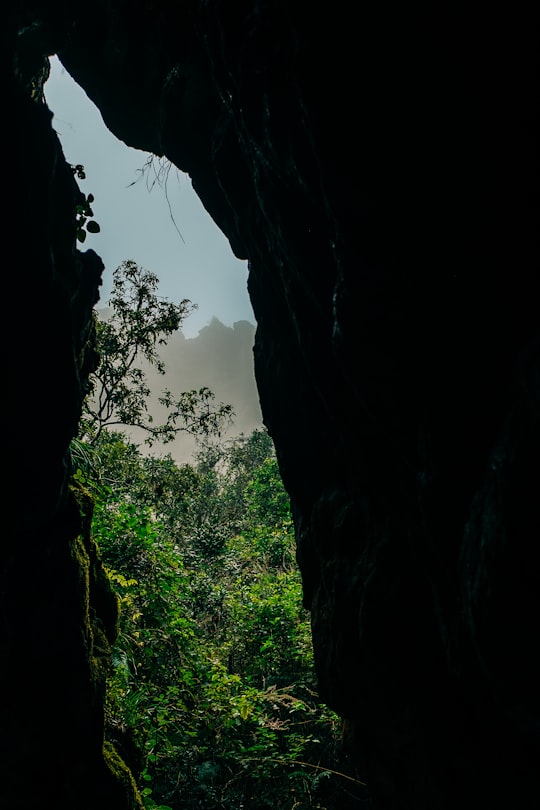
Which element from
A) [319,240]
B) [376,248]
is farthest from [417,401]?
[319,240]

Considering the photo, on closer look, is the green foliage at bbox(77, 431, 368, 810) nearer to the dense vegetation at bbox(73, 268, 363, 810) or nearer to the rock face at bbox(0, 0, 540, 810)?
the dense vegetation at bbox(73, 268, 363, 810)

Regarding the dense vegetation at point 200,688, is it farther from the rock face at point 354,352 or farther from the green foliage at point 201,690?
the rock face at point 354,352

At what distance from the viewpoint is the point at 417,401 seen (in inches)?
143

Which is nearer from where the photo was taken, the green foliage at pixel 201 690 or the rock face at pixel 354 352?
the rock face at pixel 354 352

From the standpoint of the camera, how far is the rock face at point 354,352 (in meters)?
2.78

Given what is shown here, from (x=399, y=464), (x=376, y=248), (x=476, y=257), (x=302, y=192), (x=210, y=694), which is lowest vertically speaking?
(x=210, y=694)

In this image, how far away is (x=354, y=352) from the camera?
3959 mm

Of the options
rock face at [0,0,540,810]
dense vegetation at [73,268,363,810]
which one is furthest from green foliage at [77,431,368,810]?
rock face at [0,0,540,810]

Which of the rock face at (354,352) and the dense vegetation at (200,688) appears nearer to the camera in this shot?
the rock face at (354,352)

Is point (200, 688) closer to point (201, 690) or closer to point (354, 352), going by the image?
point (201, 690)

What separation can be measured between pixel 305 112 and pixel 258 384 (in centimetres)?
578

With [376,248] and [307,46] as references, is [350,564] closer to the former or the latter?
[376,248]

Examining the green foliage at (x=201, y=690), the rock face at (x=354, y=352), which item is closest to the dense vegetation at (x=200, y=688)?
the green foliage at (x=201, y=690)

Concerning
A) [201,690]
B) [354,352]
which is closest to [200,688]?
[201,690]
